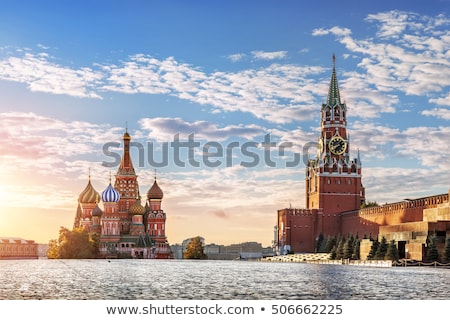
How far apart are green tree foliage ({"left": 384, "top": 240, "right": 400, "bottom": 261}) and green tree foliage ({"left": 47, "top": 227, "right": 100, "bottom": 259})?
122ft

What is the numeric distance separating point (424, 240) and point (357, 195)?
41838mm

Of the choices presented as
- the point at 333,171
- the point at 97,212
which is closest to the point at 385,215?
the point at 333,171

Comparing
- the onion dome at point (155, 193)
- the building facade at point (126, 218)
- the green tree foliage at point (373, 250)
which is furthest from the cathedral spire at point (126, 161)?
the green tree foliage at point (373, 250)

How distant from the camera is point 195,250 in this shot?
277ft

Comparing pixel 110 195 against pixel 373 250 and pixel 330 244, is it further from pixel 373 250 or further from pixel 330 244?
pixel 373 250

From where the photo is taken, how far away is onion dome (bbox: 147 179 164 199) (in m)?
91.4

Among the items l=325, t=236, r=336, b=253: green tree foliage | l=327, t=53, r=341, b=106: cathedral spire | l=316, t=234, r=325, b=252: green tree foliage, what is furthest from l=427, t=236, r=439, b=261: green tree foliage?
l=327, t=53, r=341, b=106: cathedral spire

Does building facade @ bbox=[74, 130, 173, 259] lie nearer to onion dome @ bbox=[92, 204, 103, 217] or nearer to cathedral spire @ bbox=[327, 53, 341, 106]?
onion dome @ bbox=[92, 204, 103, 217]

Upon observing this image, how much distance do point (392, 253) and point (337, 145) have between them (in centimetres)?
4293

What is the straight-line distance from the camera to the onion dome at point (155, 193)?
300 ft
